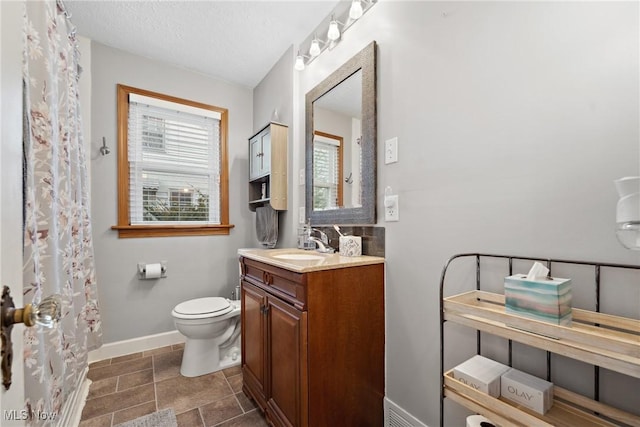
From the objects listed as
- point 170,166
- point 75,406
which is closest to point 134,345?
point 75,406

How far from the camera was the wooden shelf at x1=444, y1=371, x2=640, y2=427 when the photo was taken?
743mm

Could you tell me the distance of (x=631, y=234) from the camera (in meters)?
0.64

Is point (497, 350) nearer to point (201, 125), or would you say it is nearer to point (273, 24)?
point (273, 24)

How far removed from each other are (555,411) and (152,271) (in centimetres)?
266

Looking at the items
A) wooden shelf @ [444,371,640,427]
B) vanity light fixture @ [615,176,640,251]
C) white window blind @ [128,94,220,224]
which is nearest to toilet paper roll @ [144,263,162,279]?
white window blind @ [128,94,220,224]

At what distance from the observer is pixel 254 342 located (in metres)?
1.65

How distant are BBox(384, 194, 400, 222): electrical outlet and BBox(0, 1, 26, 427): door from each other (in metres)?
1.33

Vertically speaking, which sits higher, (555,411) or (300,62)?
(300,62)

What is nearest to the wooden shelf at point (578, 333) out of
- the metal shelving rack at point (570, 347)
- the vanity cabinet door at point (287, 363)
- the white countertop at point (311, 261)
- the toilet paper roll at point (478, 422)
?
the metal shelving rack at point (570, 347)

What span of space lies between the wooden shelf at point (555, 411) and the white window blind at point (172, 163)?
2526mm

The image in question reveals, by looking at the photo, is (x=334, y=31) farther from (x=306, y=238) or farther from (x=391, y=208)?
(x=306, y=238)

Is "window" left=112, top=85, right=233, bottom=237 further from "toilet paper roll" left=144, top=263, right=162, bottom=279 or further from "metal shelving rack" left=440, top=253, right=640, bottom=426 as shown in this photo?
"metal shelving rack" left=440, top=253, right=640, bottom=426

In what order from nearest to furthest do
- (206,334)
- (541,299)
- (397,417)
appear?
1. (541,299)
2. (397,417)
3. (206,334)

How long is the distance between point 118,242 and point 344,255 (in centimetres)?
200
